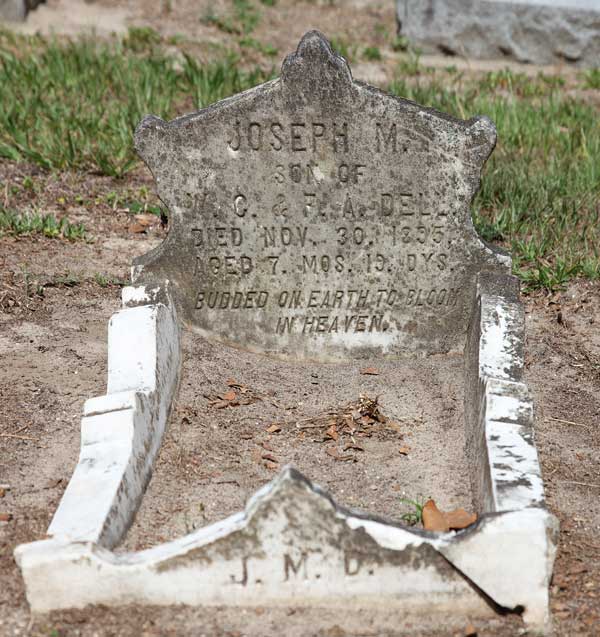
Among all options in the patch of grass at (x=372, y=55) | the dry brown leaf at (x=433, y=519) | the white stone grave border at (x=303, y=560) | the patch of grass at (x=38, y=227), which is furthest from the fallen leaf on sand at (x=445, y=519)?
the patch of grass at (x=372, y=55)

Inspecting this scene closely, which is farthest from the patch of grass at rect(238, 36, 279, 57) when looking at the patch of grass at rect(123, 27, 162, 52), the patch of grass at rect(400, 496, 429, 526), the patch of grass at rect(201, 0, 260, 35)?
the patch of grass at rect(400, 496, 429, 526)

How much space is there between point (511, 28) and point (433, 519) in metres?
5.80

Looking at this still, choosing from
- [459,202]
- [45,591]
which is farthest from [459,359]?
[45,591]

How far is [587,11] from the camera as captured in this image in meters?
7.84

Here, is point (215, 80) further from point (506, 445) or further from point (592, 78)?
point (506, 445)

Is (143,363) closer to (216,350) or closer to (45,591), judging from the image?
(216,350)

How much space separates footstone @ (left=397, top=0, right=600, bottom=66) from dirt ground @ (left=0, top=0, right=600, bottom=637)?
11.8 feet

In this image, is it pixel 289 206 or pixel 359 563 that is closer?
pixel 359 563

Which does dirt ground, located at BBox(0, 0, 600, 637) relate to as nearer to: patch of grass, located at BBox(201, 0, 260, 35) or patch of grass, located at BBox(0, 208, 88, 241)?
patch of grass, located at BBox(0, 208, 88, 241)

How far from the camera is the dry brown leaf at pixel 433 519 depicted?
10.4ft

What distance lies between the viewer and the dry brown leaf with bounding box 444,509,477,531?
317 cm

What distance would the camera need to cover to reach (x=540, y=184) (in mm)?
5668

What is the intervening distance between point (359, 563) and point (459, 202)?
1647 millimetres

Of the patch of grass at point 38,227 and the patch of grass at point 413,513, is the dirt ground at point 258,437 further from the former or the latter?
the patch of grass at point 38,227
